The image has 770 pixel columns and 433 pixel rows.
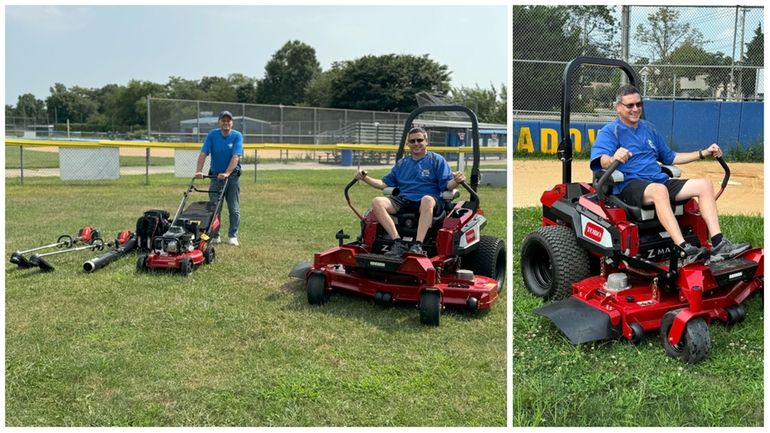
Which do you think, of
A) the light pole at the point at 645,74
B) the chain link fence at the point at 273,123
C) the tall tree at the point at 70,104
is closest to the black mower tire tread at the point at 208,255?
the light pole at the point at 645,74

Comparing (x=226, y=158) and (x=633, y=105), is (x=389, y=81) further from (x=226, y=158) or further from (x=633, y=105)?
(x=633, y=105)

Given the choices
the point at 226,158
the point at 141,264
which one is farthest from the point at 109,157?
the point at 141,264

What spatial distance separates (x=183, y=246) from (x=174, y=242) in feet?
0.36

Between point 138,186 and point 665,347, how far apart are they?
10.8 meters

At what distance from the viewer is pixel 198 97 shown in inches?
1480

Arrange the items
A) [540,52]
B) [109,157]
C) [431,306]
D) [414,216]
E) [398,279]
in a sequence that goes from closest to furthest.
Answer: [431,306]
[398,279]
[414,216]
[540,52]
[109,157]

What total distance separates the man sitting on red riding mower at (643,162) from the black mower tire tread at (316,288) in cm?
181

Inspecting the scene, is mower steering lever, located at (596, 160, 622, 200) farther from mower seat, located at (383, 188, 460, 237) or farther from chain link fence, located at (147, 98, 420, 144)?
chain link fence, located at (147, 98, 420, 144)

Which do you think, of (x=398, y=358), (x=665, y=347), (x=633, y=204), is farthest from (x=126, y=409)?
(x=633, y=204)

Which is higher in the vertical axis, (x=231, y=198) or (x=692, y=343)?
(x=231, y=198)

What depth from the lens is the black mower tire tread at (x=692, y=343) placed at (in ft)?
9.66

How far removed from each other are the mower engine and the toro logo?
3.03m

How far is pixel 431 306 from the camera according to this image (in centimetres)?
377

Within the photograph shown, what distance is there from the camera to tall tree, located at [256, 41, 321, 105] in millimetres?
42625
